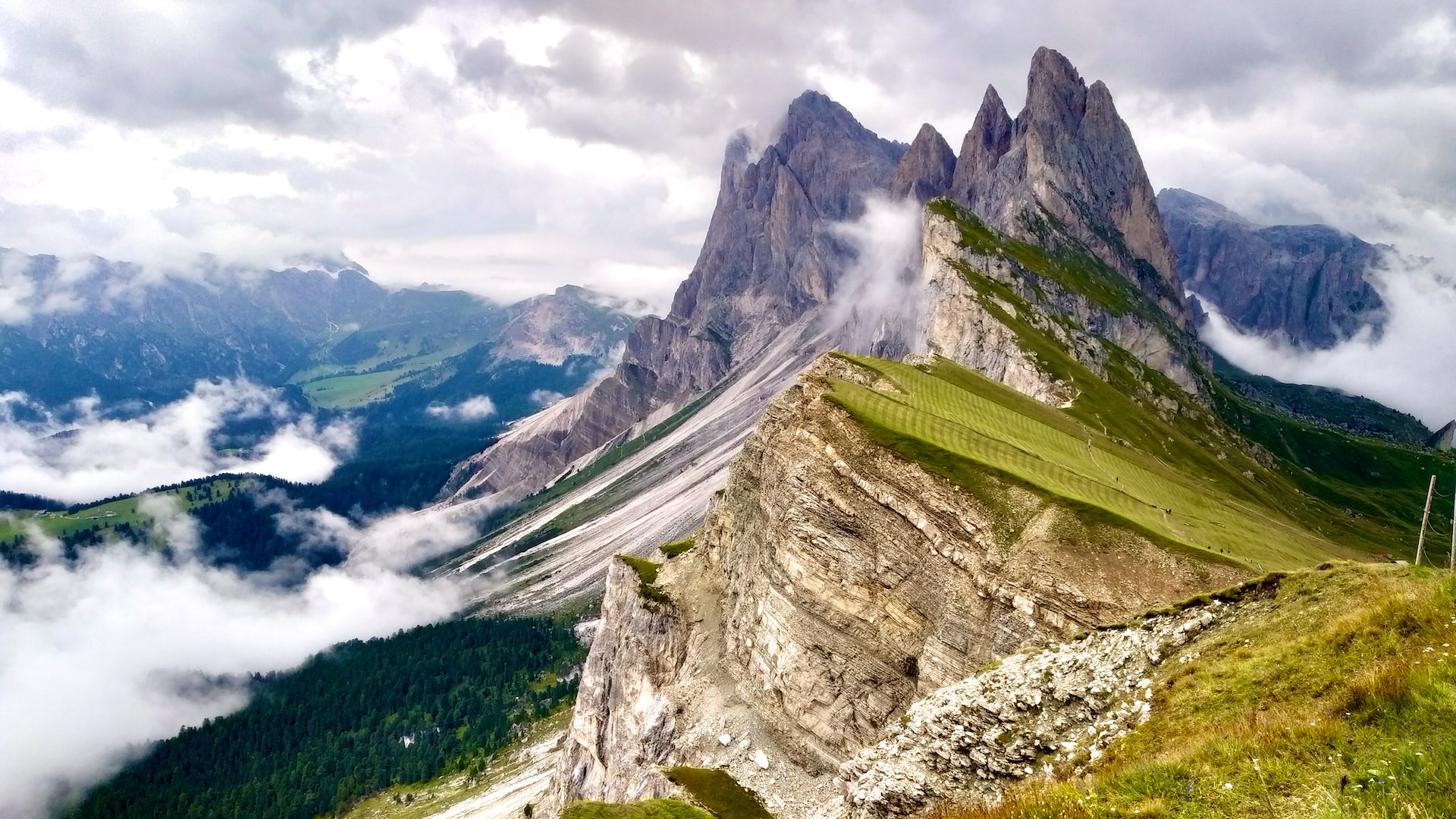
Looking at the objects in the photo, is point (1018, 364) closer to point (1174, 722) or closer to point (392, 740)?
point (1174, 722)

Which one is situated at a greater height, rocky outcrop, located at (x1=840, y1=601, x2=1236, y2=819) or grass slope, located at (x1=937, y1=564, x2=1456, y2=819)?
grass slope, located at (x1=937, y1=564, x2=1456, y2=819)

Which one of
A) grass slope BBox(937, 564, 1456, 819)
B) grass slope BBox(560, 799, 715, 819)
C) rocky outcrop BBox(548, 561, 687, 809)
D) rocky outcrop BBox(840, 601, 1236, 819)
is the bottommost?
rocky outcrop BBox(548, 561, 687, 809)

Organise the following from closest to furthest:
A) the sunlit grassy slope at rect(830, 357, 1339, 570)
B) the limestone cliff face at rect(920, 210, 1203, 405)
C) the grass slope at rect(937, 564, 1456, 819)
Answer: the grass slope at rect(937, 564, 1456, 819)
the sunlit grassy slope at rect(830, 357, 1339, 570)
the limestone cliff face at rect(920, 210, 1203, 405)

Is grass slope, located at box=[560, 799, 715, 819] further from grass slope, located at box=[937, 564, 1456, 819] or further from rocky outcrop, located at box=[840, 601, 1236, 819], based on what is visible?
grass slope, located at box=[937, 564, 1456, 819]

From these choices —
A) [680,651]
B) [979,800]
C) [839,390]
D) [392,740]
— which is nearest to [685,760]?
[680,651]

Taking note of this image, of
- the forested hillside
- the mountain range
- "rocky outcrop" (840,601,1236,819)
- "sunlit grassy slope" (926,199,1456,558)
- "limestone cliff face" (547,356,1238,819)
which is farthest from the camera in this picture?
the forested hillside

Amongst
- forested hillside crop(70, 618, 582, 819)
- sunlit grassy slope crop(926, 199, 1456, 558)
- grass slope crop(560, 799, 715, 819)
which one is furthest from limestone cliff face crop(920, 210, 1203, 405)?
forested hillside crop(70, 618, 582, 819)
